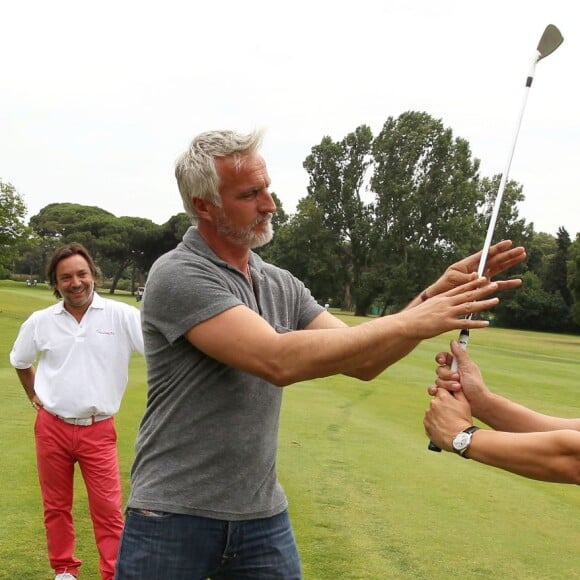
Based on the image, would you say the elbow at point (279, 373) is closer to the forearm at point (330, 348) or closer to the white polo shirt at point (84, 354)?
the forearm at point (330, 348)

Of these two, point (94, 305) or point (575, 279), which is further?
point (575, 279)

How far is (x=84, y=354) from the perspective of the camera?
19.0 feet

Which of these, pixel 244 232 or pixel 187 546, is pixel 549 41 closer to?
pixel 244 232

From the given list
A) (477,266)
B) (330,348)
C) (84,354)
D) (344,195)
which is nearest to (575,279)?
(344,195)

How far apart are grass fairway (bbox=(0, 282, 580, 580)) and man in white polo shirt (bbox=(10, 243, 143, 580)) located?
1.33 ft

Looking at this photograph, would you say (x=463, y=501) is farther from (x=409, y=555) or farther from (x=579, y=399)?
(x=579, y=399)

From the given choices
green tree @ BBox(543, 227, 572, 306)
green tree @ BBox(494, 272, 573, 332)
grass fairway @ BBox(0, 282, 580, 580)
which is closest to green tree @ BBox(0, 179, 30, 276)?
grass fairway @ BBox(0, 282, 580, 580)

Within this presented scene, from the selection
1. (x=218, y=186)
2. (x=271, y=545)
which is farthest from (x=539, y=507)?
(x=218, y=186)

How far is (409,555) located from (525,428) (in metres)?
2.56

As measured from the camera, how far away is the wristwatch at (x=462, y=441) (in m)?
2.86

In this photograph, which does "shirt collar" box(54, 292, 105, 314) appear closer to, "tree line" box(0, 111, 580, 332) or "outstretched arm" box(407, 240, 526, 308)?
"outstretched arm" box(407, 240, 526, 308)

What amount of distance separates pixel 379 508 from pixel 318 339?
4779 millimetres

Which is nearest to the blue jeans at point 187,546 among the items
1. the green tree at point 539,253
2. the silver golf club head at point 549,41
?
the silver golf club head at point 549,41

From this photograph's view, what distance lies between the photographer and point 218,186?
2875 millimetres
